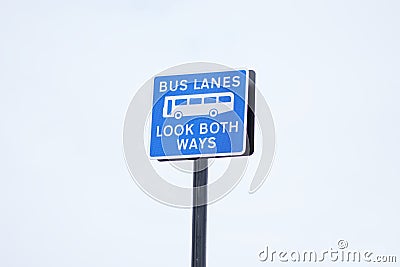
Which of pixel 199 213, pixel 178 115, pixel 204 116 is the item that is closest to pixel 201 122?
pixel 204 116

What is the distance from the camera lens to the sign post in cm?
514

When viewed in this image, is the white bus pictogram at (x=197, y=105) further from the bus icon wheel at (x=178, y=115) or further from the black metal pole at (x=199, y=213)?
the black metal pole at (x=199, y=213)

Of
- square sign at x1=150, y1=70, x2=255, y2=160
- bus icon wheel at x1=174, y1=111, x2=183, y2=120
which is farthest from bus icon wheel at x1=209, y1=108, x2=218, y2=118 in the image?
bus icon wheel at x1=174, y1=111, x2=183, y2=120

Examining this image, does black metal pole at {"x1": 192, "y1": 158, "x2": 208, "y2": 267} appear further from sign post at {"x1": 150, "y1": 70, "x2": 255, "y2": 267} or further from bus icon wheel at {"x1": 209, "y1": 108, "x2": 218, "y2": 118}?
bus icon wheel at {"x1": 209, "y1": 108, "x2": 218, "y2": 118}

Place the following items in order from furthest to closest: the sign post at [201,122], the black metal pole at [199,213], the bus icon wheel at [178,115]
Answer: the bus icon wheel at [178,115] < the sign post at [201,122] < the black metal pole at [199,213]

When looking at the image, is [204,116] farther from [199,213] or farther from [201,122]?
[199,213]

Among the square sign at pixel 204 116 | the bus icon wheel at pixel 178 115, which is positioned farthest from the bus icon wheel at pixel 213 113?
the bus icon wheel at pixel 178 115

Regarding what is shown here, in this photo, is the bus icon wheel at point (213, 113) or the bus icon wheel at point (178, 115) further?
the bus icon wheel at point (178, 115)

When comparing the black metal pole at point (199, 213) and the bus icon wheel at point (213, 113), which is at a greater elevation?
the bus icon wheel at point (213, 113)

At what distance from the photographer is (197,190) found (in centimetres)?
515

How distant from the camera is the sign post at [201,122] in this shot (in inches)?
202

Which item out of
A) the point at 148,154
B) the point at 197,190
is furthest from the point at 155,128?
the point at 197,190

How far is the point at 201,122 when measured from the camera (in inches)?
207

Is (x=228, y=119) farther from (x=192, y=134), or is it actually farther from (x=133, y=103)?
(x=133, y=103)
